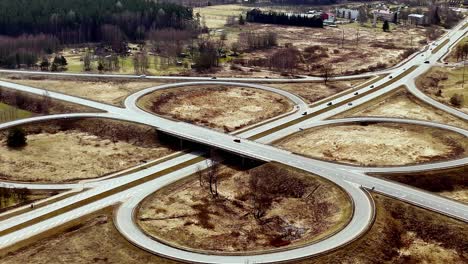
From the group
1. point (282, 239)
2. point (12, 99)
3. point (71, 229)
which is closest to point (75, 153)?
point (71, 229)

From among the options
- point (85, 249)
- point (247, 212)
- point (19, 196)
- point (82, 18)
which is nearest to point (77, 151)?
point (19, 196)

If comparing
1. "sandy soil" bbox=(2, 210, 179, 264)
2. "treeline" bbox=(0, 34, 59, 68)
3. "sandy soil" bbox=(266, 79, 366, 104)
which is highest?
"treeline" bbox=(0, 34, 59, 68)

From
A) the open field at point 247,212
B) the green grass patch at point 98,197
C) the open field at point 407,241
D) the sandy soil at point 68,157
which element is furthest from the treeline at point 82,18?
the open field at point 407,241

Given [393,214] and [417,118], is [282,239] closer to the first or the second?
[393,214]

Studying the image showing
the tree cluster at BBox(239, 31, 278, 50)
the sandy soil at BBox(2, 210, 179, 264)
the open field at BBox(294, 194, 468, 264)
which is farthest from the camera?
the tree cluster at BBox(239, 31, 278, 50)

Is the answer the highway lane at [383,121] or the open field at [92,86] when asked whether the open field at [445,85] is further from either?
the open field at [92,86]

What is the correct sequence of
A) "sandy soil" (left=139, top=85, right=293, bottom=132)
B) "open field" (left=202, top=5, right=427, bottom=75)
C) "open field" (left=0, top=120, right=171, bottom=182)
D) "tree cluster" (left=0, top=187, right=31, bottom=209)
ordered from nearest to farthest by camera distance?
1. "tree cluster" (left=0, top=187, right=31, bottom=209)
2. "open field" (left=0, top=120, right=171, bottom=182)
3. "sandy soil" (left=139, top=85, right=293, bottom=132)
4. "open field" (left=202, top=5, right=427, bottom=75)

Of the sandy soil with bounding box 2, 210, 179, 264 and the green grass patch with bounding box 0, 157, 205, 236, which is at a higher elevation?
the green grass patch with bounding box 0, 157, 205, 236

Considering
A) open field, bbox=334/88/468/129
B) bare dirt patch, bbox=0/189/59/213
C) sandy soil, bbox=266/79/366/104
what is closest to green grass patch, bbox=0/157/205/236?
bare dirt patch, bbox=0/189/59/213

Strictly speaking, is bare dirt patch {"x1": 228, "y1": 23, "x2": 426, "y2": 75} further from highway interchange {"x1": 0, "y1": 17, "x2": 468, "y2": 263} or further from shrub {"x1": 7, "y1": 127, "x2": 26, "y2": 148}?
shrub {"x1": 7, "y1": 127, "x2": 26, "y2": 148}
